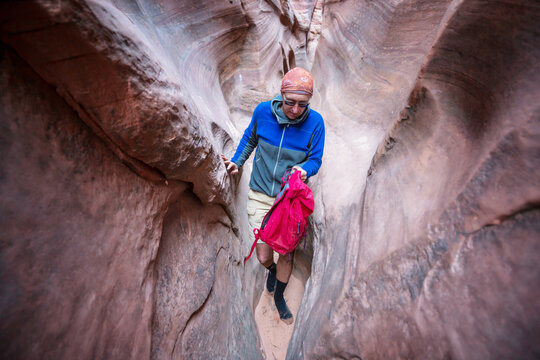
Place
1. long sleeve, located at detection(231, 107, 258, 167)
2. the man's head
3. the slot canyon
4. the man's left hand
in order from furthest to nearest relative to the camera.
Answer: long sleeve, located at detection(231, 107, 258, 167), the man's left hand, the man's head, the slot canyon

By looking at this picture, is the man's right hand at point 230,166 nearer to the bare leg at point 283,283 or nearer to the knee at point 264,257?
the knee at point 264,257

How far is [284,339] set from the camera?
283cm

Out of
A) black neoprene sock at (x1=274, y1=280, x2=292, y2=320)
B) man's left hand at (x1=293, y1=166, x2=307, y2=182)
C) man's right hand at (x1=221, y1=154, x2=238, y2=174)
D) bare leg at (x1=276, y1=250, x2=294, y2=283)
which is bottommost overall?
black neoprene sock at (x1=274, y1=280, x2=292, y2=320)

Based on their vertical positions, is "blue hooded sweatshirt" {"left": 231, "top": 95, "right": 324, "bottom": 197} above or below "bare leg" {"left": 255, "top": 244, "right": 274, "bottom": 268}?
above

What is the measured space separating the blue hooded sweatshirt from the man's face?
47 mm

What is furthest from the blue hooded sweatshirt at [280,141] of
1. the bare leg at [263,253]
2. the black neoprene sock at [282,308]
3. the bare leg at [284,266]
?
the black neoprene sock at [282,308]

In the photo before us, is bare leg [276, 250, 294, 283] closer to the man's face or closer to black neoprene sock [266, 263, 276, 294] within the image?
black neoprene sock [266, 263, 276, 294]

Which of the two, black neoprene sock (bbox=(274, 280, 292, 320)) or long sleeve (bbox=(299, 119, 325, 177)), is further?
black neoprene sock (bbox=(274, 280, 292, 320))

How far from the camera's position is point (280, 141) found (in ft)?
7.33

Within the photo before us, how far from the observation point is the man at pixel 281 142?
2016 mm

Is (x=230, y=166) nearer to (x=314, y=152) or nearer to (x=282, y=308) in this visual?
(x=314, y=152)

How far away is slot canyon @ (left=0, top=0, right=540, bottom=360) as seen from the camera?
38.0 inches

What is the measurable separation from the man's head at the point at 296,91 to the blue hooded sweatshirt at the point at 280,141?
9 centimetres

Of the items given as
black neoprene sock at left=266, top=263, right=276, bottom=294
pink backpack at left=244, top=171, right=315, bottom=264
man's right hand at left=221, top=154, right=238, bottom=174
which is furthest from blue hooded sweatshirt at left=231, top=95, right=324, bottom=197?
black neoprene sock at left=266, top=263, right=276, bottom=294
